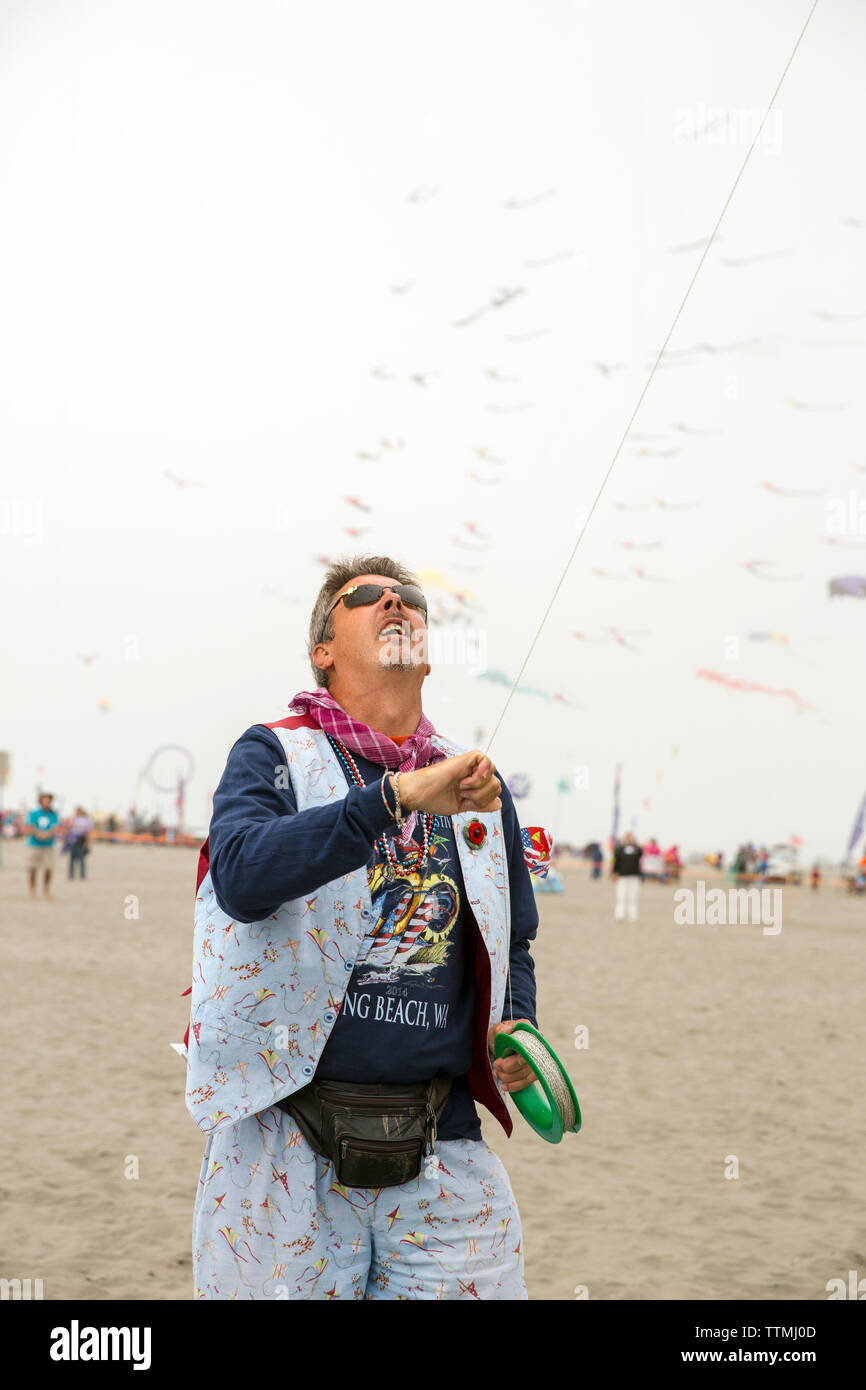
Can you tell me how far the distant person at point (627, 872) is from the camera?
21.5m

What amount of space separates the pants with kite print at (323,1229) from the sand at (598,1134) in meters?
2.59

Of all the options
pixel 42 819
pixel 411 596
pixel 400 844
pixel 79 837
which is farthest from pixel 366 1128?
pixel 79 837

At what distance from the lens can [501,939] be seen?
2.48 meters

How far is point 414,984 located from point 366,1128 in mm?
276

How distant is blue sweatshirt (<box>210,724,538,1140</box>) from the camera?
2033 mm

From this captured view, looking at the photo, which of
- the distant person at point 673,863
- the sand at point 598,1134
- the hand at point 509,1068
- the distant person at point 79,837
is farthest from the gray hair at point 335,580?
the distant person at point 673,863

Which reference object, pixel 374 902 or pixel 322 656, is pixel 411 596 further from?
pixel 374 902

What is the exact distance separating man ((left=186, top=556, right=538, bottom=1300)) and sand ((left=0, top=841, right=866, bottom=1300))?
8.67 feet

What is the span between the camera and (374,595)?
103 inches

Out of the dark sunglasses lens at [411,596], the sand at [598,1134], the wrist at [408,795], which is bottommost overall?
the sand at [598,1134]

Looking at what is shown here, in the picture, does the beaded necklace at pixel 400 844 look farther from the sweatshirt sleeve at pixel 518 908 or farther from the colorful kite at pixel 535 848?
the colorful kite at pixel 535 848

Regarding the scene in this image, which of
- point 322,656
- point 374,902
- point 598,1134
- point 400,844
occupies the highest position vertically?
point 322,656

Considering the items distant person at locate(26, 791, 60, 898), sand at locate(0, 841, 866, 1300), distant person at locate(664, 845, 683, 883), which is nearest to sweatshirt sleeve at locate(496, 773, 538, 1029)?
sand at locate(0, 841, 866, 1300)
